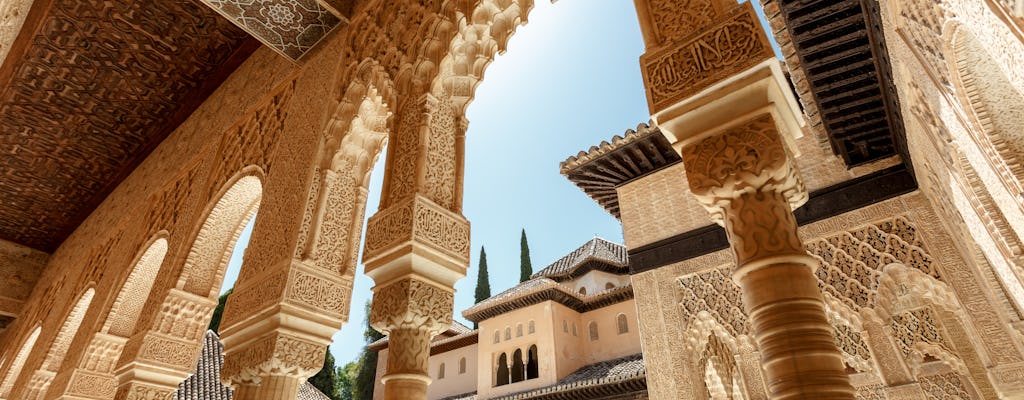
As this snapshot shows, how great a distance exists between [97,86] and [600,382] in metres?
9.66

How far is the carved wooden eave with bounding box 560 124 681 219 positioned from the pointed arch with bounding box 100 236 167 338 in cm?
488

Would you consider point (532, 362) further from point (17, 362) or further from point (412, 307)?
point (412, 307)

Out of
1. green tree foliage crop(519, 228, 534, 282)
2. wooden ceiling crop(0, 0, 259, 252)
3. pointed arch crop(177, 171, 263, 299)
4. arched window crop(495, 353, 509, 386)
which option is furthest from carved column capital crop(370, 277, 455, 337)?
green tree foliage crop(519, 228, 534, 282)

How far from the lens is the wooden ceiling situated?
193 inches

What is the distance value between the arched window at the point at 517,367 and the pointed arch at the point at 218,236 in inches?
429

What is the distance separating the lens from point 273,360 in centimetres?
285

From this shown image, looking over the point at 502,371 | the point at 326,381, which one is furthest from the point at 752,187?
the point at 326,381

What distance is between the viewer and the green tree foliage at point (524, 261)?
24359 millimetres

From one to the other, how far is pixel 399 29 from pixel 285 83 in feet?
5.14

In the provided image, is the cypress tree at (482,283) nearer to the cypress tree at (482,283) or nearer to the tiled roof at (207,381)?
the cypress tree at (482,283)

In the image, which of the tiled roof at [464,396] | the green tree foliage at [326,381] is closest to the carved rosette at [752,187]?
the tiled roof at [464,396]

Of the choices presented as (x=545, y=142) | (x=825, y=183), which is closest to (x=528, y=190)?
(x=545, y=142)

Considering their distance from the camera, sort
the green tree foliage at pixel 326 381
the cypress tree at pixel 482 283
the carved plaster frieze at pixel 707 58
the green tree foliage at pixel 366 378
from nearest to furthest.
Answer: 1. the carved plaster frieze at pixel 707 58
2. the green tree foliage at pixel 326 381
3. the green tree foliage at pixel 366 378
4. the cypress tree at pixel 482 283

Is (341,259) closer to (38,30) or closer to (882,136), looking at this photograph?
(38,30)
